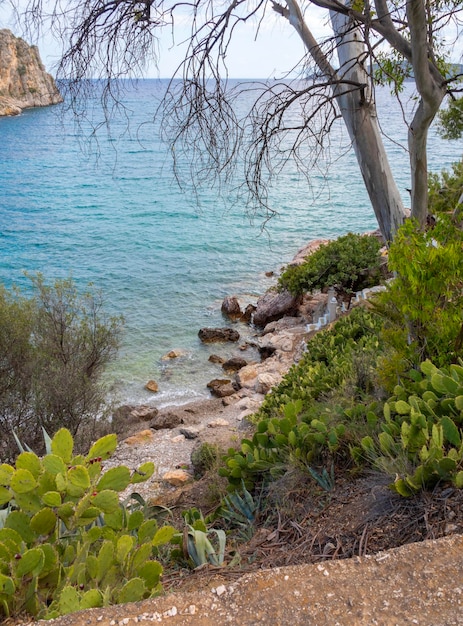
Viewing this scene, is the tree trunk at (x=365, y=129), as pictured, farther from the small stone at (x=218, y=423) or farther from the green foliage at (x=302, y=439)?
the small stone at (x=218, y=423)

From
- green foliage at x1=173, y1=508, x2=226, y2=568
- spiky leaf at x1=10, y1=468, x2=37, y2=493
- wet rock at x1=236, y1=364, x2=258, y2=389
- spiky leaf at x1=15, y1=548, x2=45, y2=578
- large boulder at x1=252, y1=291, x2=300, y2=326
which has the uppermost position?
spiky leaf at x1=10, y1=468, x2=37, y2=493

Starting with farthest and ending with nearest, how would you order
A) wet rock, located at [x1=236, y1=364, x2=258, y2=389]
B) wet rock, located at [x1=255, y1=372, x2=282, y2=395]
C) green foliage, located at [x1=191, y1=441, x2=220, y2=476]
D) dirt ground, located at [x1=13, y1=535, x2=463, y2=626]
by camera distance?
wet rock, located at [x1=236, y1=364, x2=258, y2=389]
wet rock, located at [x1=255, y1=372, x2=282, y2=395]
green foliage, located at [x1=191, y1=441, x2=220, y2=476]
dirt ground, located at [x1=13, y1=535, x2=463, y2=626]

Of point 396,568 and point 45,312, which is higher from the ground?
point 396,568

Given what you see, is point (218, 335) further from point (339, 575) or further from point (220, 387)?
point (339, 575)

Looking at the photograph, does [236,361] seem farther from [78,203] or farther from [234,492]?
[78,203]

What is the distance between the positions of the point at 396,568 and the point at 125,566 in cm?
137

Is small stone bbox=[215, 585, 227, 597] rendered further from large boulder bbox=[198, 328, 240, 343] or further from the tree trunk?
large boulder bbox=[198, 328, 240, 343]

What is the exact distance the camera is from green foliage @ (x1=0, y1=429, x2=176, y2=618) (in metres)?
2.59

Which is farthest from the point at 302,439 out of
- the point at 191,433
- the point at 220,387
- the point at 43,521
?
the point at 220,387

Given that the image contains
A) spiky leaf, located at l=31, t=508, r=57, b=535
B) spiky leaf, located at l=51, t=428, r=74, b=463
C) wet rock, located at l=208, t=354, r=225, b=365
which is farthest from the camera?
wet rock, located at l=208, t=354, r=225, b=365

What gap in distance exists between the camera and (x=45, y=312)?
432 inches

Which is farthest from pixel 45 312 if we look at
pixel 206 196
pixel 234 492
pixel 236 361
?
pixel 206 196

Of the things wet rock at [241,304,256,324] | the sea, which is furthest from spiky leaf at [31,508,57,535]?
wet rock at [241,304,256,324]

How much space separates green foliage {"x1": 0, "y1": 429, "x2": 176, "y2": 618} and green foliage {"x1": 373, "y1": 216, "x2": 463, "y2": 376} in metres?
2.85
